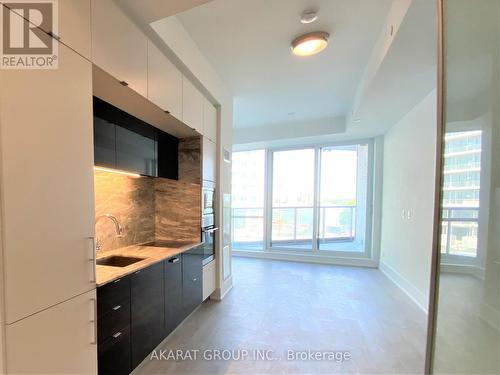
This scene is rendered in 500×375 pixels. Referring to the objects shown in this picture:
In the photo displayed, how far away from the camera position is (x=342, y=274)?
4.39 metres

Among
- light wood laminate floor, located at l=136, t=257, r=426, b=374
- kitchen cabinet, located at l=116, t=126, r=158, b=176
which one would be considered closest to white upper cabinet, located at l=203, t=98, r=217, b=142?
kitchen cabinet, located at l=116, t=126, r=158, b=176

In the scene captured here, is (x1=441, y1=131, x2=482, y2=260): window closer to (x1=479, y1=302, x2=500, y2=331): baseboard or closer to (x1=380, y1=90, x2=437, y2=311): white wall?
(x1=479, y1=302, x2=500, y2=331): baseboard

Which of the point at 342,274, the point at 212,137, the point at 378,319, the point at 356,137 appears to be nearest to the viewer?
the point at 378,319

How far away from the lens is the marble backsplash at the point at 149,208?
2.25 metres

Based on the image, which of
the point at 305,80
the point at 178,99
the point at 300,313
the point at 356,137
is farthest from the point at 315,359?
the point at 356,137

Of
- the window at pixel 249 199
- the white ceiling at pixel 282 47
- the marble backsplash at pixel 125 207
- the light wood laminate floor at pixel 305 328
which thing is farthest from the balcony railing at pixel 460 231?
the window at pixel 249 199

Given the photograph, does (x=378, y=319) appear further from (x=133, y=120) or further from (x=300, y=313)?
(x=133, y=120)

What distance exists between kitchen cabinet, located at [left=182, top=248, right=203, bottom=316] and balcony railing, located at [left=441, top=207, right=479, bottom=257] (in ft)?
7.14

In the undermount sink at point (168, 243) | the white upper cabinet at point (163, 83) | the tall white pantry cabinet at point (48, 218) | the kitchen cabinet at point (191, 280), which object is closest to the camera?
the tall white pantry cabinet at point (48, 218)

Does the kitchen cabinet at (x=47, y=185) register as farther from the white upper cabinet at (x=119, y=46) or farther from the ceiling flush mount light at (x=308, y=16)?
the ceiling flush mount light at (x=308, y=16)

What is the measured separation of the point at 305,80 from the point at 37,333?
11.4ft

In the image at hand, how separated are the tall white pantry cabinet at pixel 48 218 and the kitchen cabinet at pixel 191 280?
3.57 feet

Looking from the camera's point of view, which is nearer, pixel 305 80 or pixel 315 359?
pixel 315 359

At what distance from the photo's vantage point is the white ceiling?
6.27 ft
